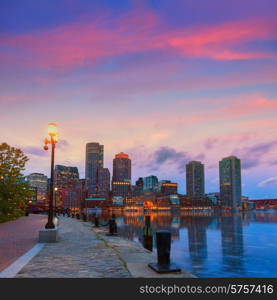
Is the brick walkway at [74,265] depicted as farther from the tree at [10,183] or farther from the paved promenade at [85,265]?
the tree at [10,183]

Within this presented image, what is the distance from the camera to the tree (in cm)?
3956

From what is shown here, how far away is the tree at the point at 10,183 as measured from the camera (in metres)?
39.6

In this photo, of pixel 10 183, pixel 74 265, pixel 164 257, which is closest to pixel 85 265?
pixel 74 265

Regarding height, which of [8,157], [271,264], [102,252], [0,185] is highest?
[8,157]

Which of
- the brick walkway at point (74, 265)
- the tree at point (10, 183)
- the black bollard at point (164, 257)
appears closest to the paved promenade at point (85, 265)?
the brick walkway at point (74, 265)

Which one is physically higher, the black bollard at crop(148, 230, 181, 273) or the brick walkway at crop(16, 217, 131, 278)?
the black bollard at crop(148, 230, 181, 273)

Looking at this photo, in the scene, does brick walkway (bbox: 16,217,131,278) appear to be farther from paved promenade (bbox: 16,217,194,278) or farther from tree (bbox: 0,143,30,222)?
tree (bbox: 0,143,30,222)

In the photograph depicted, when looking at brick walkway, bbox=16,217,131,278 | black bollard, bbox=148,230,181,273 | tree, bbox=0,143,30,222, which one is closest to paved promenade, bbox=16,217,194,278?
brick walkway, bbox=16,217,131,278

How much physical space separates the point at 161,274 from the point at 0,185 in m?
34.4

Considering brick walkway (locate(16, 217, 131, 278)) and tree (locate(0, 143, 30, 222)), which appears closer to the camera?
brick walkway (locate(16, 217, 131, 278))

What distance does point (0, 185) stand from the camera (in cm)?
3891

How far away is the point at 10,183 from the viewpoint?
39938 millimetres
